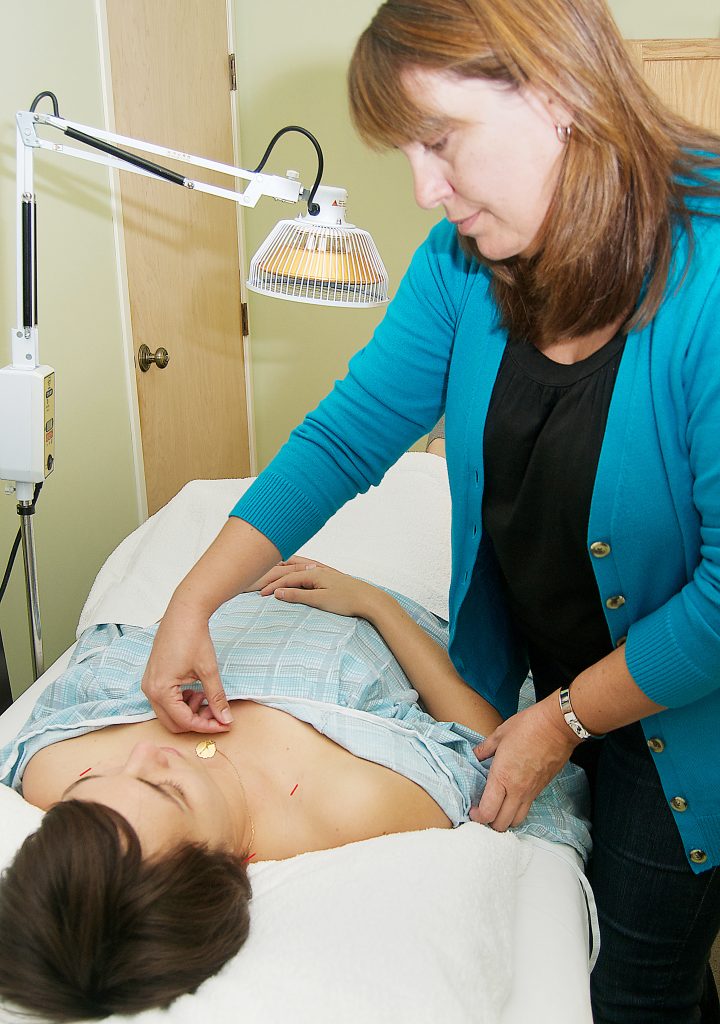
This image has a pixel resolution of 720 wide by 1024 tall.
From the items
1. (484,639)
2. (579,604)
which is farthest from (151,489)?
(579,604)

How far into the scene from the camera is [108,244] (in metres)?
2.15

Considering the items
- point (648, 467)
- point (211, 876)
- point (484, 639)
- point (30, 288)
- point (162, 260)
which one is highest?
point (162, 260)

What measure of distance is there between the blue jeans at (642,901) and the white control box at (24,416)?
88 cm

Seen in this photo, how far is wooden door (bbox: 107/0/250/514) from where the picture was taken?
7.36 ft

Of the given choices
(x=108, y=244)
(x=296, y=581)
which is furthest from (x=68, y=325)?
(x=296, y=581)

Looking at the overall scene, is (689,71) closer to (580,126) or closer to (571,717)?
(580,126)

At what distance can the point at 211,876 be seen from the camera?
919 mm

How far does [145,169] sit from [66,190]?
2.57 ft

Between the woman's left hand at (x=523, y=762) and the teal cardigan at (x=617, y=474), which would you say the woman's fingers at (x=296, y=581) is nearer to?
the teal cardigan at (x=617, y=474)

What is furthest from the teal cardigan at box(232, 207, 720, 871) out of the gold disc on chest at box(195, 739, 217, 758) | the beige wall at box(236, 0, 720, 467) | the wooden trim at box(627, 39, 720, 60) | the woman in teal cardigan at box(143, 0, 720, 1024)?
the beige wall at box(236, 0, 720, 467)

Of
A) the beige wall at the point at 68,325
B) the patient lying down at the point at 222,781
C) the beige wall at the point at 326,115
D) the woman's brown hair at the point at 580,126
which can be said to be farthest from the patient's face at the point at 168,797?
the beige wall at the point at 326,115

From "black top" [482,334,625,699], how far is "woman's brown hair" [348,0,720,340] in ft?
0.25

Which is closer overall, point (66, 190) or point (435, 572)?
point (435, 572)

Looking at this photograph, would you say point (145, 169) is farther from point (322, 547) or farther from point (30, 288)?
point (322, 547)
